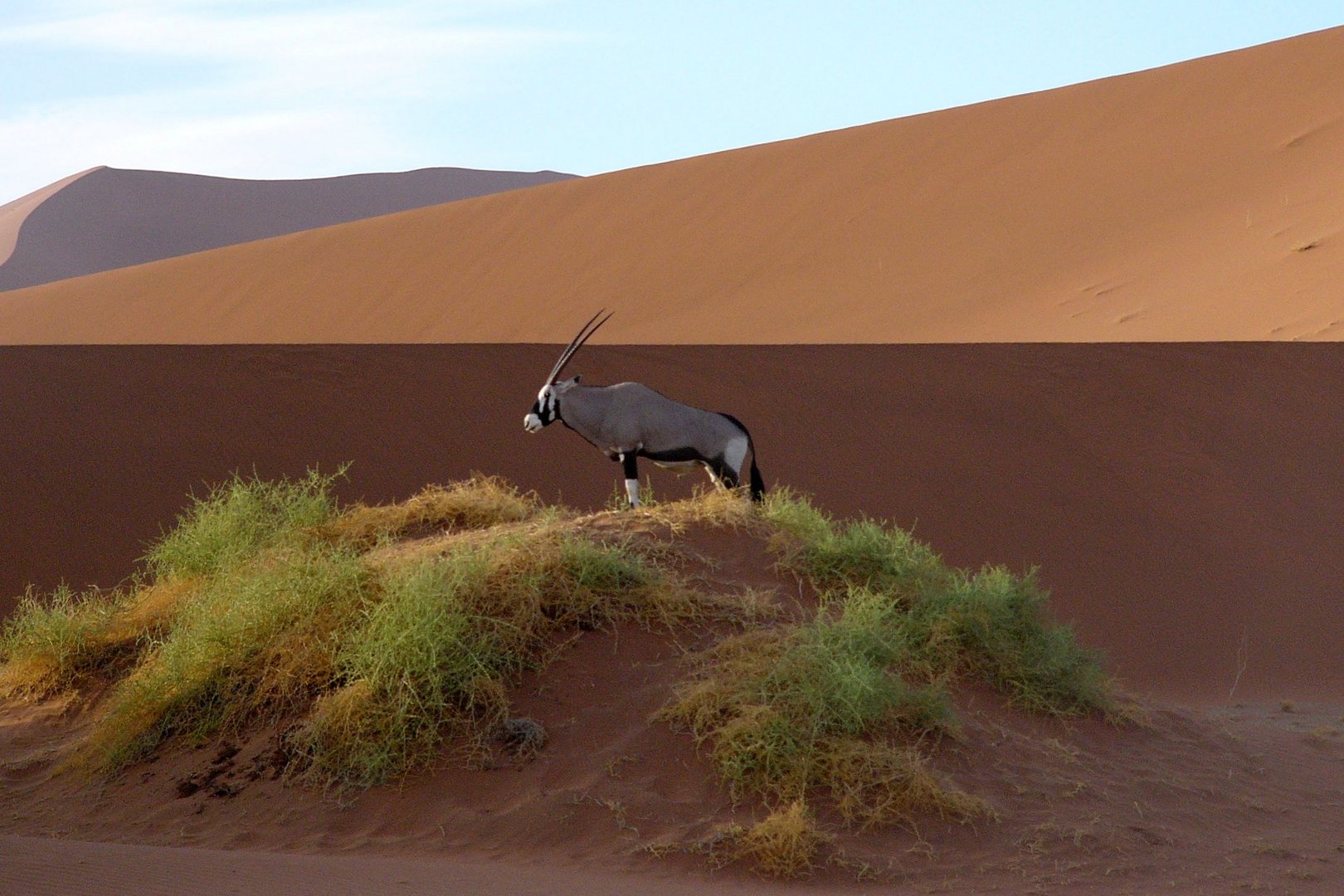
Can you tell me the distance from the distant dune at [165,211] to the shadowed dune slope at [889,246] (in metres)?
29.6

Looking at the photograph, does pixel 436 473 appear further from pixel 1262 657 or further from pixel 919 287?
pixel 919 287

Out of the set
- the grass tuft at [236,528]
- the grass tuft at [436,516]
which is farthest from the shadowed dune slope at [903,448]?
the grass tuft at [436,516]

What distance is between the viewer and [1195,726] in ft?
26.6

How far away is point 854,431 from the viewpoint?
46.5 feet

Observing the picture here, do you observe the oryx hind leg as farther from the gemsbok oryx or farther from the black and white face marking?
the black and white face marking

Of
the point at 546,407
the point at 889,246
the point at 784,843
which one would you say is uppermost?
the point at 889,246

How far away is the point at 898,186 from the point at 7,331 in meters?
20.8

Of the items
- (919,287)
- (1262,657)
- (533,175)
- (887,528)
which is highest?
(533,175)

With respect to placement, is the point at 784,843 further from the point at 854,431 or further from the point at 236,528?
the point at 854,431

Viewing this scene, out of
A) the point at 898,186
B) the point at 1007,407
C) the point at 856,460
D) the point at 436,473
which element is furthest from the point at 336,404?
the point at 898,186

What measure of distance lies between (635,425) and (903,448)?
7.16m

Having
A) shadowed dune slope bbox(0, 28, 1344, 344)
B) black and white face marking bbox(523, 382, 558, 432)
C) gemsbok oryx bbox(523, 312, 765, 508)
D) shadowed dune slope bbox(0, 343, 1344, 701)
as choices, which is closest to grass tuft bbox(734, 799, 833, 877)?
gemsbok oryx bbox(523, 312, 765, 508)

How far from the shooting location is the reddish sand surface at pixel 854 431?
5.79 metres

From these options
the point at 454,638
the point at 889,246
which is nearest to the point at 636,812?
the point at 454,638
